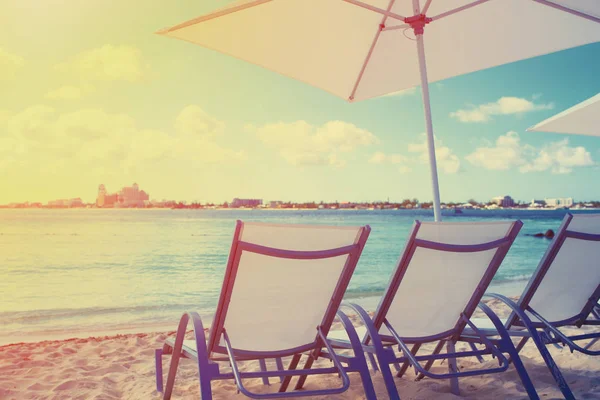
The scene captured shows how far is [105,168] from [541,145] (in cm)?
4004

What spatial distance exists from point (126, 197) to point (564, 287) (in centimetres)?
5667

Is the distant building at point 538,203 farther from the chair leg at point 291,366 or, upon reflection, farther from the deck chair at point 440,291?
the chair leg at point 291,366

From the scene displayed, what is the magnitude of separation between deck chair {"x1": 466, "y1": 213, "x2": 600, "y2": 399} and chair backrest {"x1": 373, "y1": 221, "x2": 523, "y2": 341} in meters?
0.25

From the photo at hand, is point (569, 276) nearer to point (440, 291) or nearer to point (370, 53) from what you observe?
point (440, 291)

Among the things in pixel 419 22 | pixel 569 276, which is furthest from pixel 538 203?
pixel 569 276

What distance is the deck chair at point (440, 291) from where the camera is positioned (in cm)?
261

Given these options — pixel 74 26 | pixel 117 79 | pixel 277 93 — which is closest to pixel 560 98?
pixel 277 93

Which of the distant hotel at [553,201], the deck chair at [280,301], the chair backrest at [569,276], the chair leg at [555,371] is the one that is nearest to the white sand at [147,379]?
the chair leg at [555,371]

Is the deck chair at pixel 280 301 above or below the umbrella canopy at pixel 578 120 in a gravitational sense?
below

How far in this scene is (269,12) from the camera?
4.95 meters

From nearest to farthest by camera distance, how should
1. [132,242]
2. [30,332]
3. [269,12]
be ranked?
Result: [269,12] < [30,332] < [132,242]

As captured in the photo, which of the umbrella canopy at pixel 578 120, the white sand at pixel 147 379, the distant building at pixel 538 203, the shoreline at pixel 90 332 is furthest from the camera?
the distant building at pixel 538 203

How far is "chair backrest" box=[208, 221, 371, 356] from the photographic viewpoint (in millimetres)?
2332

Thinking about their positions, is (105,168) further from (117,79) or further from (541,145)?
(541,145)
